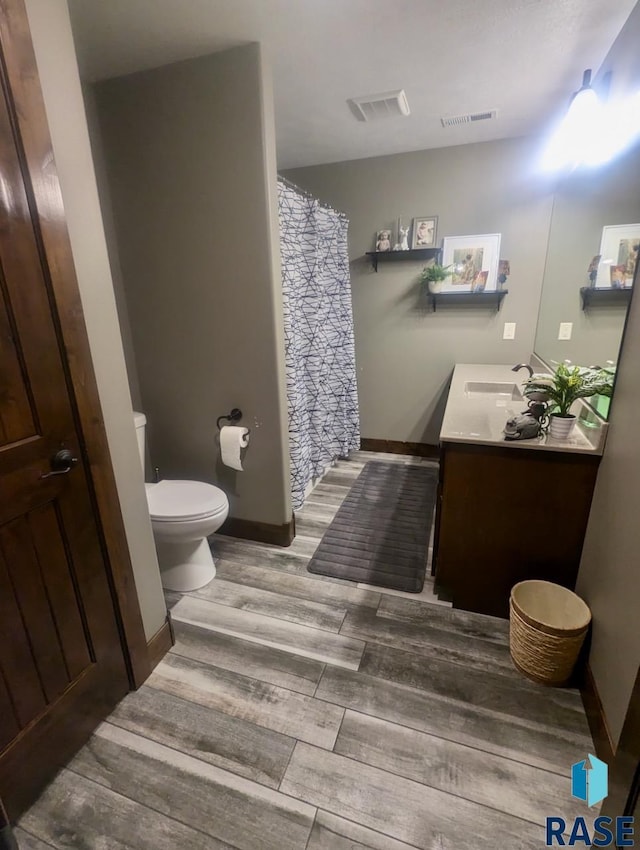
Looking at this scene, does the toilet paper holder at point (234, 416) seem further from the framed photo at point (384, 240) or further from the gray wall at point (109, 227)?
the framed photo at point (384, 240)

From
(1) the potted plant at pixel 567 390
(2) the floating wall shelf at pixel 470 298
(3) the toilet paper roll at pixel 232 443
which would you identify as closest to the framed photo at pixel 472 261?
(2) the floating wall shelf at pixel 470 298

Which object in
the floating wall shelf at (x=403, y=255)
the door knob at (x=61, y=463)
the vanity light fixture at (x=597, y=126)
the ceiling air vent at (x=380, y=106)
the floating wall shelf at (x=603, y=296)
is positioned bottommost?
the door knob at (x=61, y=463)

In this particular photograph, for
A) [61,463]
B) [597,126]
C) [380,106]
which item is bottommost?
[61,463]

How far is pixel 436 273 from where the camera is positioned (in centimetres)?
297

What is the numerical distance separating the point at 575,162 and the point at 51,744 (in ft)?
11.6

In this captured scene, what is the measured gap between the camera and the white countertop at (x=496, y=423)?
4.96ft

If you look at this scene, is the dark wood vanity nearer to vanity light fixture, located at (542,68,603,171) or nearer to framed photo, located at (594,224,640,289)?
framed photo, located at (594,224,640,289)

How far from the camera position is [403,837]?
104cm

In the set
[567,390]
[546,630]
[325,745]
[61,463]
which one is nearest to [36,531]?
[61,463]

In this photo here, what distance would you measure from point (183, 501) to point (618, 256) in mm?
2245

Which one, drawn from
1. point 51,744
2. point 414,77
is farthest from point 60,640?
point 414,77

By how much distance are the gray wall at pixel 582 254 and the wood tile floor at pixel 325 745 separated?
1.40 metres

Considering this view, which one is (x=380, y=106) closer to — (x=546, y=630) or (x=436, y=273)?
(x=436, y=273)

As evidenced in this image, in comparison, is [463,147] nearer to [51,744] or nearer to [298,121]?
[298,121]
